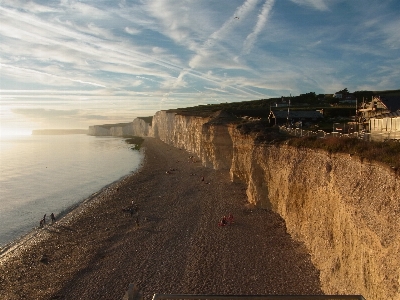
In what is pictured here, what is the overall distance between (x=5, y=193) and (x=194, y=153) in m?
31.9

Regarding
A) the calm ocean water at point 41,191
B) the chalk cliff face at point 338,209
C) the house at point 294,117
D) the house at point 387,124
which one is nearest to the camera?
the chalk cliff face at point 338,209

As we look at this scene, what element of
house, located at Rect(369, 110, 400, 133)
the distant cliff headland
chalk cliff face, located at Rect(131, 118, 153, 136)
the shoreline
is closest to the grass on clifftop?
the distant cliff headland

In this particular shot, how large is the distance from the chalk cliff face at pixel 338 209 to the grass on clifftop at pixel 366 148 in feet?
0.91

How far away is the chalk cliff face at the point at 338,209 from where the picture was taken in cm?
1026

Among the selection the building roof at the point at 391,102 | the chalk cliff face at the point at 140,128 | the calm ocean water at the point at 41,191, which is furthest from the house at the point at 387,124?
the chalk cliff face at the point at 140,128

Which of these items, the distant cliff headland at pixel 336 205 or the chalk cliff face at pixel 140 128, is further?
the chalk cliff face at pixel 140 128

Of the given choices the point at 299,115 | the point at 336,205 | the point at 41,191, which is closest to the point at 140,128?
the point at 41,191

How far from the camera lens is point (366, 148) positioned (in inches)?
524

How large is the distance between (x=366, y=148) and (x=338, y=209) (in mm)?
2852

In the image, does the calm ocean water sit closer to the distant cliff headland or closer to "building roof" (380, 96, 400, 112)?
the distant cliff headland

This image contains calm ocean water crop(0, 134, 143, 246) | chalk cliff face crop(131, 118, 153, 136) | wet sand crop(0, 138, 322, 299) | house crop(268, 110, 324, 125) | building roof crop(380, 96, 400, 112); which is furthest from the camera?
chalk cliff face crop(131, 118, 153, 136)

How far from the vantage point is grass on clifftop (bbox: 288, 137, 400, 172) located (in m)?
11.4

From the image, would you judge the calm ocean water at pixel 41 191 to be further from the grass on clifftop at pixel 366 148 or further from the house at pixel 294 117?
the house at pixel 294 117

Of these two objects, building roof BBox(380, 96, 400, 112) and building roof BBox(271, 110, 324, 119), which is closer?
building roof BBox(380, 96, 400, 112)
